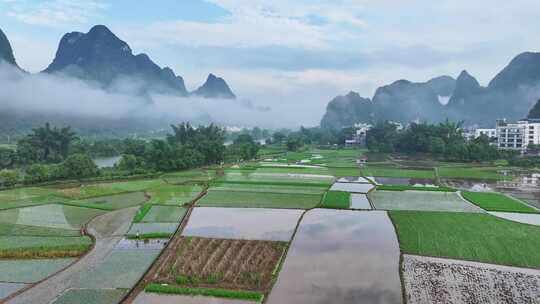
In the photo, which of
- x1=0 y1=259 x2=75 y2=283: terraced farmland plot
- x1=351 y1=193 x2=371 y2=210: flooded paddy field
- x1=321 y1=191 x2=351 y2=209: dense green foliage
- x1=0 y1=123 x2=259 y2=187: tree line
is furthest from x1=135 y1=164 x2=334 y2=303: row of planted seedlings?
x1=0 y1=123 x2=259 y2=187: tree line

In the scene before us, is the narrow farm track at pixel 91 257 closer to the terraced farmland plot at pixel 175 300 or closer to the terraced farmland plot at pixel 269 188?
the terraced farmland plot at pixel 175 300

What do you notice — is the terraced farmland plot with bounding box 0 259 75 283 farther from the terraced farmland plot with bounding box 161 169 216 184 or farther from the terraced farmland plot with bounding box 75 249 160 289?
the terraced farmland plot with bounding box 161 169 216 184

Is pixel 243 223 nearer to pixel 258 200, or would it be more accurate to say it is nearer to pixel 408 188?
pixel 258 200

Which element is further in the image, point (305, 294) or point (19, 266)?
point (19, 266)

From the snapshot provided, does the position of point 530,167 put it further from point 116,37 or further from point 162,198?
point 116,37

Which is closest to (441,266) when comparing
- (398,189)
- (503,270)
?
(503,270)

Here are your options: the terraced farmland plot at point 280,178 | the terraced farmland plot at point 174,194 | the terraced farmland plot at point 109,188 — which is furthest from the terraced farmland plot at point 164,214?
the terraced farmland plot at point 280,178
